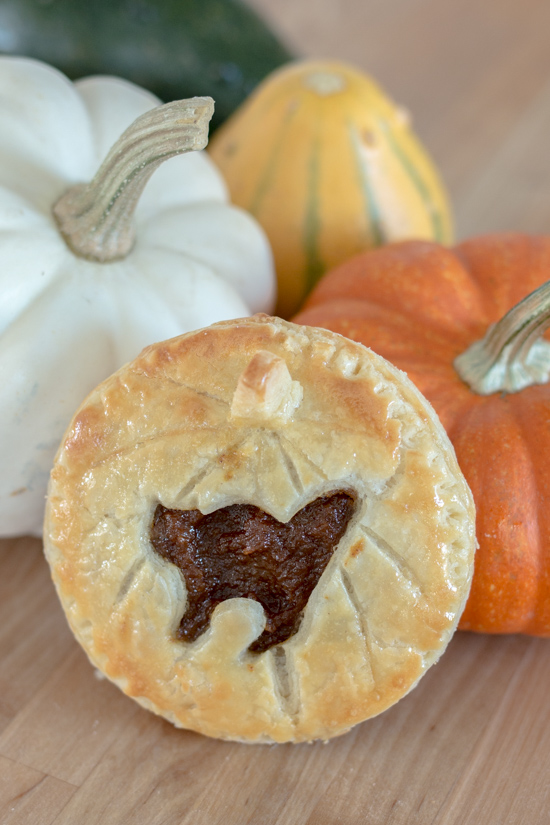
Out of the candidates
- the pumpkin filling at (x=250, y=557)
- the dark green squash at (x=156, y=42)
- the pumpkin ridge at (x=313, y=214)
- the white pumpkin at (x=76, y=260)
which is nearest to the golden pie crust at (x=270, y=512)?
the pumpkin filling at (x=250, y=557)

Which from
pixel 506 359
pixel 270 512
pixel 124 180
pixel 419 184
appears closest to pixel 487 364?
pixel 506 359

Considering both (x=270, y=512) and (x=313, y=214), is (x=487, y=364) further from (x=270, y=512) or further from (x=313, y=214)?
(x=313, y=214)

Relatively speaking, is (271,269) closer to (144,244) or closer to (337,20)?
(144,244)

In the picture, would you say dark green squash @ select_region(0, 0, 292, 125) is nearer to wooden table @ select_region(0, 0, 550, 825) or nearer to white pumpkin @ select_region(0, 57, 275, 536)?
white pumpkin @ select_region(0, 57, 275, 536)

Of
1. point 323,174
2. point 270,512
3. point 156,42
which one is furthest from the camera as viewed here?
point 156,42

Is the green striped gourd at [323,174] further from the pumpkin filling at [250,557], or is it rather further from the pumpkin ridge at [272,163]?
the pumpkin filling at [250,557]

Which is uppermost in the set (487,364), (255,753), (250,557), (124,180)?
(124,180)
